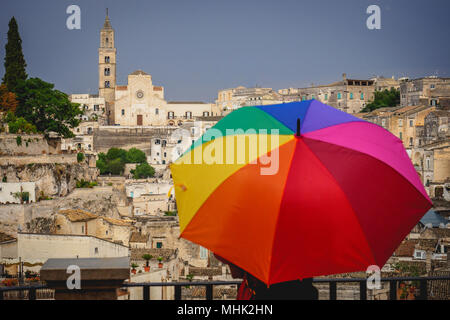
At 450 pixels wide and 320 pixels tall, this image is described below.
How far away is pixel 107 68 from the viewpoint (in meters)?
102

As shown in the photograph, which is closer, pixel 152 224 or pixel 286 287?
pixel 286 287

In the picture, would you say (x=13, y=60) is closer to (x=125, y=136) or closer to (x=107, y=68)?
(x=125, y=136)

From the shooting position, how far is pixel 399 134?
62.0 metres

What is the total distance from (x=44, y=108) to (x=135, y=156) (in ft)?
119

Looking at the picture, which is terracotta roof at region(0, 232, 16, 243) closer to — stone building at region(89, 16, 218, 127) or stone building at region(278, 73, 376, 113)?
stone building at region(278, 73, 376, 113)

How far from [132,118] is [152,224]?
68.2 m

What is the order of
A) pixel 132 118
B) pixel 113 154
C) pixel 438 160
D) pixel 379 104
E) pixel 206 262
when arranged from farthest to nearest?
pixel 132 118
pixel 379 104
pixel 113 154
pixel 438 160
pixel 206 262

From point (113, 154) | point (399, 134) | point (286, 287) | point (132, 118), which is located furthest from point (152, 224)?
point (132, 118)

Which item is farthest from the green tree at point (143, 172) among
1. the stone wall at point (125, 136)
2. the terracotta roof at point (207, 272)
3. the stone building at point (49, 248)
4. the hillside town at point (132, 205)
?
the stone building at point (49, 248)

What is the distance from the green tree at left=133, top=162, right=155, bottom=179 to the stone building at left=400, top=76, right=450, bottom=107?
32893mm

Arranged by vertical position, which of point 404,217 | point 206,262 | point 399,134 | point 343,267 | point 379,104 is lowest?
point 206,262

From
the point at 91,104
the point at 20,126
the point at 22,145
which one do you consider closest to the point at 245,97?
the point at 91,104

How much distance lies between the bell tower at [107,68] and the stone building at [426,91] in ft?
168

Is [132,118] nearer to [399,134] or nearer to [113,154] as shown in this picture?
[113,154]
